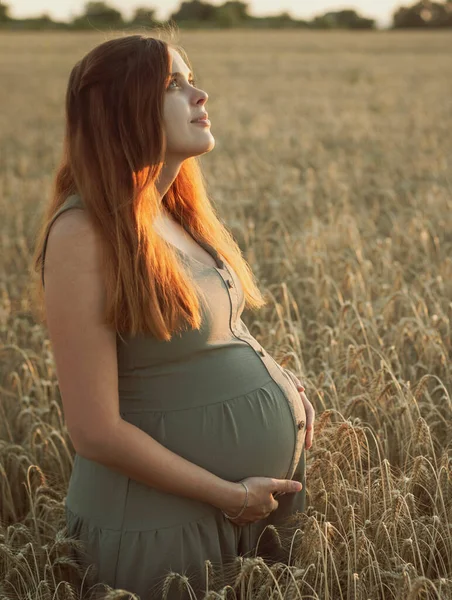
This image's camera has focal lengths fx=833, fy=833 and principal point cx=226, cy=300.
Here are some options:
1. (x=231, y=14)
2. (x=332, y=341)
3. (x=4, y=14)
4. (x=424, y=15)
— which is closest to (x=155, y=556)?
(x=332, y=341)

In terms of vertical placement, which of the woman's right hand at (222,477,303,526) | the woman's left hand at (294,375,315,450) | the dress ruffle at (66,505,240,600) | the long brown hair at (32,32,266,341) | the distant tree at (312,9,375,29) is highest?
the distant tree at (312,9,375,29)

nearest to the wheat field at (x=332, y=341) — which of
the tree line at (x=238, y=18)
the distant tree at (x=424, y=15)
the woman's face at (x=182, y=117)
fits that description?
the woman's face at (x=182, y=117)

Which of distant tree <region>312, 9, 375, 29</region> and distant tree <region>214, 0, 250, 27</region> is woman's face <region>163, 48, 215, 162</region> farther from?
distant tree <region>312, 9, 375, 29</region>

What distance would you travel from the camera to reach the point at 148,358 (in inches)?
79.8

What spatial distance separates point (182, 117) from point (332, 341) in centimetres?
147

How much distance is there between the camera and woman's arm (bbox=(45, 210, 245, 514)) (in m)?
1.85

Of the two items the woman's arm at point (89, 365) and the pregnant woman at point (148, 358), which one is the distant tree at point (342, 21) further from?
the woman's arm at point (89, 365)

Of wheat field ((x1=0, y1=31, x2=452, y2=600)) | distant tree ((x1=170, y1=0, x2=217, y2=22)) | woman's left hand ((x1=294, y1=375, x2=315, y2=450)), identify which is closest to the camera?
wheat field ((x1=0, y1=31, x2=452, y2=600))

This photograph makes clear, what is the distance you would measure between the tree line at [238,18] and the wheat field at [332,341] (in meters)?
51.4

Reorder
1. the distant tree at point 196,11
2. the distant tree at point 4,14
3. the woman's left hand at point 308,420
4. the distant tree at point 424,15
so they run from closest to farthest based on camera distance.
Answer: the woman's left hand at point 308,420, the distant tree at point 4,14, the distant tree at point 424,15, the distant tree at point 196,11

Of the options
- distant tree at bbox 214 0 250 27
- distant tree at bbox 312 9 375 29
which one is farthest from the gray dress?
distant tree at bbox 312 9 375 29

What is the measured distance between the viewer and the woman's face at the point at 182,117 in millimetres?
2033

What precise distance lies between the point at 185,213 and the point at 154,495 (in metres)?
0.82

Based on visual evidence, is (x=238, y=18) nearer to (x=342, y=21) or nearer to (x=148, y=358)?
(x=342, y=21)
